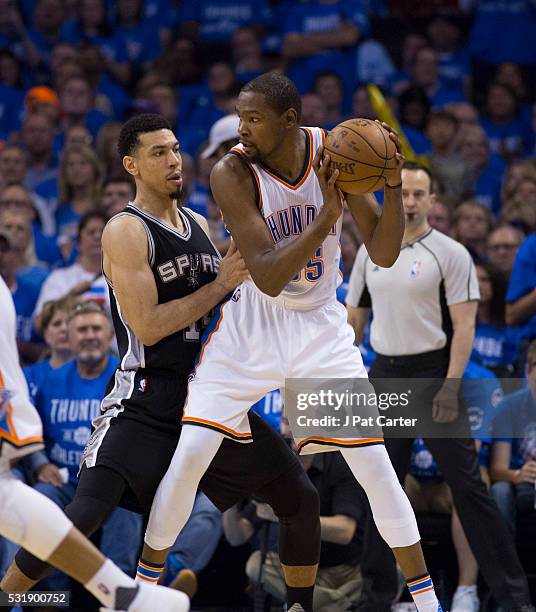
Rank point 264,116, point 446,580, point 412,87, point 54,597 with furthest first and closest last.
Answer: point 412,87
point 446,580
point 54,597
point 264,116

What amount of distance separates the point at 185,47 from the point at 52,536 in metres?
8.14

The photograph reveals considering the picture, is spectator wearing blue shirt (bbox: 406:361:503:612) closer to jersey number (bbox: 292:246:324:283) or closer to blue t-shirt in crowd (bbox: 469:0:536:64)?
jersey number (bbox: 292:246:324:283)

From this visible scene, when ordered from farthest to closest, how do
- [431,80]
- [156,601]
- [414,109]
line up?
[431,80] < [414,109] < [156,601]

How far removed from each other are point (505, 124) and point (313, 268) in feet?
19.9

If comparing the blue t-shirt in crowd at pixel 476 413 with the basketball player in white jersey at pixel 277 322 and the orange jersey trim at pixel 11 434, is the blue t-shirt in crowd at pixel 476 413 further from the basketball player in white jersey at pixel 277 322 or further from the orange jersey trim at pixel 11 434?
the orange jersey trim at pixel 11 434

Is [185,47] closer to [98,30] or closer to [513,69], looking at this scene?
[98,30]

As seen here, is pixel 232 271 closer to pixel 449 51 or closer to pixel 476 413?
pixel 476 413

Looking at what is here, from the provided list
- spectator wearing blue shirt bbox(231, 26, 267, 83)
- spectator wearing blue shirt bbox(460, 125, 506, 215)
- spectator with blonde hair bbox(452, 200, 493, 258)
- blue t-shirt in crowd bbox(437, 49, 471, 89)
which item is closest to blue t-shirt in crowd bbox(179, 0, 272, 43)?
spectator wearing blue shirt bbox(231, 26, 267, 83)

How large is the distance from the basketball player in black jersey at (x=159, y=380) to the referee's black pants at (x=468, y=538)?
819mm

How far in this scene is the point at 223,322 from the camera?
→ 14.1ft

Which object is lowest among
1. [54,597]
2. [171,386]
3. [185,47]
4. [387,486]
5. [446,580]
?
[446,580]

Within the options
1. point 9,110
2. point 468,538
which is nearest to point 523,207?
point 468,538

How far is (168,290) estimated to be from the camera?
14.4 ft

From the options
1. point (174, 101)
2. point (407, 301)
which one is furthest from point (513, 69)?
point (407, 301)
